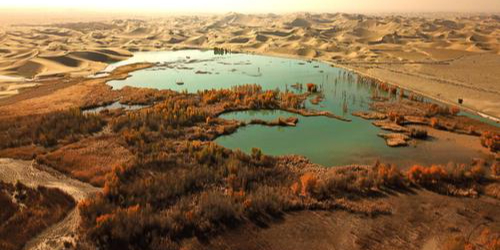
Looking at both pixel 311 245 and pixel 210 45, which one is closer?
pixel 311 245

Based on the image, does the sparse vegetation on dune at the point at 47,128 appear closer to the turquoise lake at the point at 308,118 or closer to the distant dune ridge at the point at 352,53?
the turquoise lake at the point at 308,118

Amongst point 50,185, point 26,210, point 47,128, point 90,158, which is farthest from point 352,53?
point 26,210

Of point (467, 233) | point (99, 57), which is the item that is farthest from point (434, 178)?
point (99, 57)

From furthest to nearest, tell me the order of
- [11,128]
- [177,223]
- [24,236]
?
1. [11,128]
2. [177,223]
3. [24,236]

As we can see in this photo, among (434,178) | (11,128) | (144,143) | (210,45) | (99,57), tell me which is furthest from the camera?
(210,45)

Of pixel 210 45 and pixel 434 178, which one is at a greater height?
pixel 210 45

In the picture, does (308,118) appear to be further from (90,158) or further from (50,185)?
(50,185)

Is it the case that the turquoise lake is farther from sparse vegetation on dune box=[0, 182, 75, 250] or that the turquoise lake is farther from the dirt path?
sparse vegetation on dune box=[0, 182, 75, 250]

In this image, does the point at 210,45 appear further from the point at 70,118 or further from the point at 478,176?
the point at 478,176
